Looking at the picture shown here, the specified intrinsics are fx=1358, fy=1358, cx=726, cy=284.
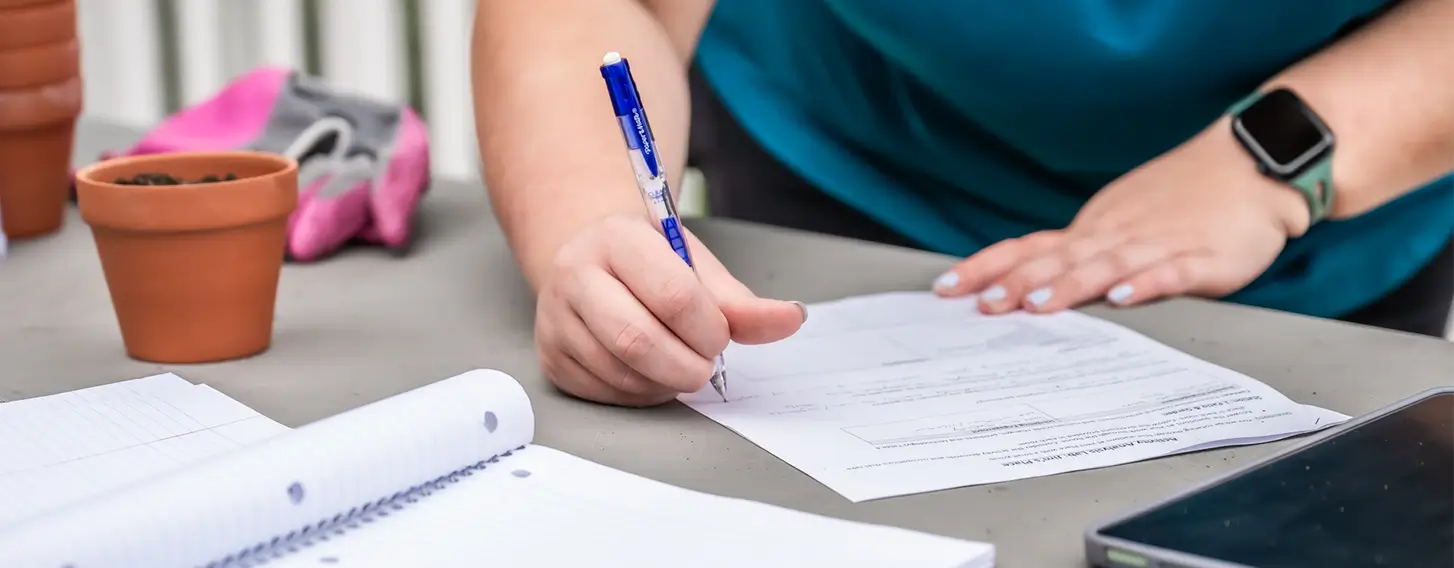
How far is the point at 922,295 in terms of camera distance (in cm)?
89

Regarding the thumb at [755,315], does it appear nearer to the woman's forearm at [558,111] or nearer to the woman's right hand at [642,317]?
the woman's right hand at [642,317]

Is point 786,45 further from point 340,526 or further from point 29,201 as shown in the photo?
point 340,526

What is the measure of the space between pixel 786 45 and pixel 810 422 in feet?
2.01

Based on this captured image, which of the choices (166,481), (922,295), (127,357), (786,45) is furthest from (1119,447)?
(786,45)

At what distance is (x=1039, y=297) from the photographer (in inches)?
33.5

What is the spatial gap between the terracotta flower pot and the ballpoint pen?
219 mm

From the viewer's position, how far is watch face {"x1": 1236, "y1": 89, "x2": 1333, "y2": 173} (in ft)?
2.97

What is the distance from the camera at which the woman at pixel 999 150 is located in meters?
0.69

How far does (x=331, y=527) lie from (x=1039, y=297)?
0.49m

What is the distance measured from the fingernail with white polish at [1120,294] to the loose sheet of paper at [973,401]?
33 mm

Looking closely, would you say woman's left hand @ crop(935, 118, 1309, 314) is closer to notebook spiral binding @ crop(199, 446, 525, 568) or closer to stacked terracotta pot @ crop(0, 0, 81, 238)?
notebook spiral binding @ crop(199, 446, 525, 568)

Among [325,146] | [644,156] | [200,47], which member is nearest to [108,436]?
[644,156]

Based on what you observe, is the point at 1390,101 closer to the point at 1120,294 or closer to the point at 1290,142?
the point at 1290,142

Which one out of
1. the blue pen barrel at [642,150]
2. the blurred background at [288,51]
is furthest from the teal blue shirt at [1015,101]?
the blurred background at [288,51]
